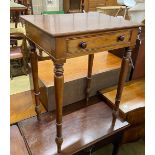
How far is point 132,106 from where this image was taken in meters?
1.30

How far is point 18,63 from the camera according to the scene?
2.71 meters

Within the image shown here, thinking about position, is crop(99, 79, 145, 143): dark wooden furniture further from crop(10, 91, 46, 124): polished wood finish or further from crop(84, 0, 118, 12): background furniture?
crop(84, 0, 118, 12): background furniture

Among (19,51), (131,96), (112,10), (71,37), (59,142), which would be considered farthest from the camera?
(112,10)

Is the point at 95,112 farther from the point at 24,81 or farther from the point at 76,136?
the point at 24,81

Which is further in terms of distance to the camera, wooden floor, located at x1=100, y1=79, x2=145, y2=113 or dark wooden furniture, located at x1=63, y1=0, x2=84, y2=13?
dark wooden furniture, located at x1=63, y1=0, x2=84, y2=13

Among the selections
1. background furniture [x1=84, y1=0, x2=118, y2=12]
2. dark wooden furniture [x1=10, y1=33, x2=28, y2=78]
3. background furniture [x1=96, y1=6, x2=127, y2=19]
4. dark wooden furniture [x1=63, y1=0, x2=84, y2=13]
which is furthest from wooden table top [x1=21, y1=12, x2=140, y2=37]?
background furniture [x1=84, y1=0, x2=118, y2=12]

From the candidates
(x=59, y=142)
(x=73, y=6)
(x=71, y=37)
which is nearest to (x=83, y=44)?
(x=71, y=37)

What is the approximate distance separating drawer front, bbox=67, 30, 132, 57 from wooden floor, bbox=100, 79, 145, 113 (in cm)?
52

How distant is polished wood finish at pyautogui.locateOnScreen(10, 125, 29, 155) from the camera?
3.32ft

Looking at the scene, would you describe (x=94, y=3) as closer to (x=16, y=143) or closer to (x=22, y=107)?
(x=22, y=107)

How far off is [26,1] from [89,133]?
13.5ft

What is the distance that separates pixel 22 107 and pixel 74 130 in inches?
17.5

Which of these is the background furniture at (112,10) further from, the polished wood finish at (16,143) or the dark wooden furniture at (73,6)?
the polished wood finish at (16,143)
